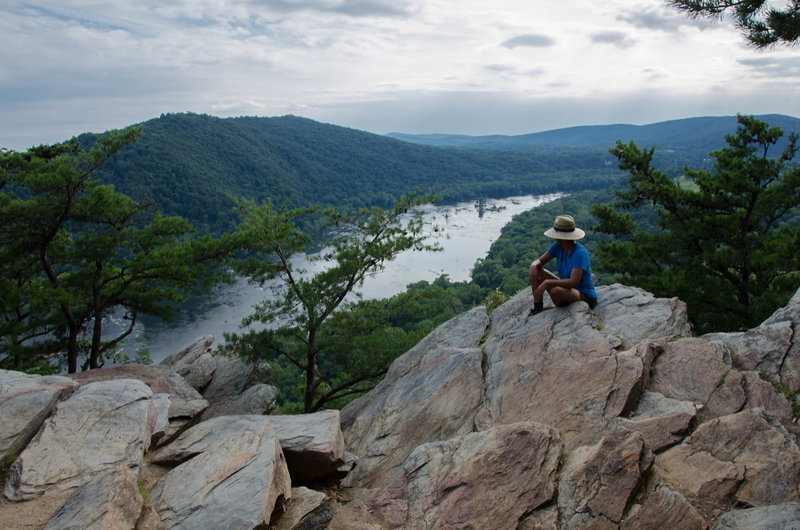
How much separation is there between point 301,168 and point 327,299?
9304cm

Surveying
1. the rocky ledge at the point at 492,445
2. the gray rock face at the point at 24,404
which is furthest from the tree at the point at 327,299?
the gray rock face at the point at 24,404

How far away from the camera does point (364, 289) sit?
132 ft

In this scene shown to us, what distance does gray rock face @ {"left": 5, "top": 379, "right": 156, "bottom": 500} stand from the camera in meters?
4.50

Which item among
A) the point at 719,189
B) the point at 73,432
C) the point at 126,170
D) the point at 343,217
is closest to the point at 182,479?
the point at 73,432

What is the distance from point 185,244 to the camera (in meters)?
12.4

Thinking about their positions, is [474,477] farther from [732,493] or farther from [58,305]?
[58,305]

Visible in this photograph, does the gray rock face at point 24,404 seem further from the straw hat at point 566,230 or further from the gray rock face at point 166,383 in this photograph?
the straw hat at point 566,230

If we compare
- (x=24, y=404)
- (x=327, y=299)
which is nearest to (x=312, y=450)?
(x=24, y=404)

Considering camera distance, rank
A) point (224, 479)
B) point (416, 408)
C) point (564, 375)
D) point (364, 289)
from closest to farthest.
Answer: point (224, 479) < point (564, 375) < point (416, 408) < point (364, 289)

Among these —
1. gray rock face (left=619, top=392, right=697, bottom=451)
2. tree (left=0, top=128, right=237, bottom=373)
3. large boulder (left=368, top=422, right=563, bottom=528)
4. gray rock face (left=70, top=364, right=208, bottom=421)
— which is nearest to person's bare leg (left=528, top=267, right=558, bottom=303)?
gray rock face (left=619, top=392, right=697, bottom=451)

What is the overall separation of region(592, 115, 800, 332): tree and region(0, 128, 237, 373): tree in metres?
11.6

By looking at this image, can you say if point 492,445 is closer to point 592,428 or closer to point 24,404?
point 592,428

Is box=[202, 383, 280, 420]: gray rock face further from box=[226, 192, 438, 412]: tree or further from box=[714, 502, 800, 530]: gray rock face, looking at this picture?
box=[714, 502, 800, 530]: gray rock face

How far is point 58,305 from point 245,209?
5.25 metres
